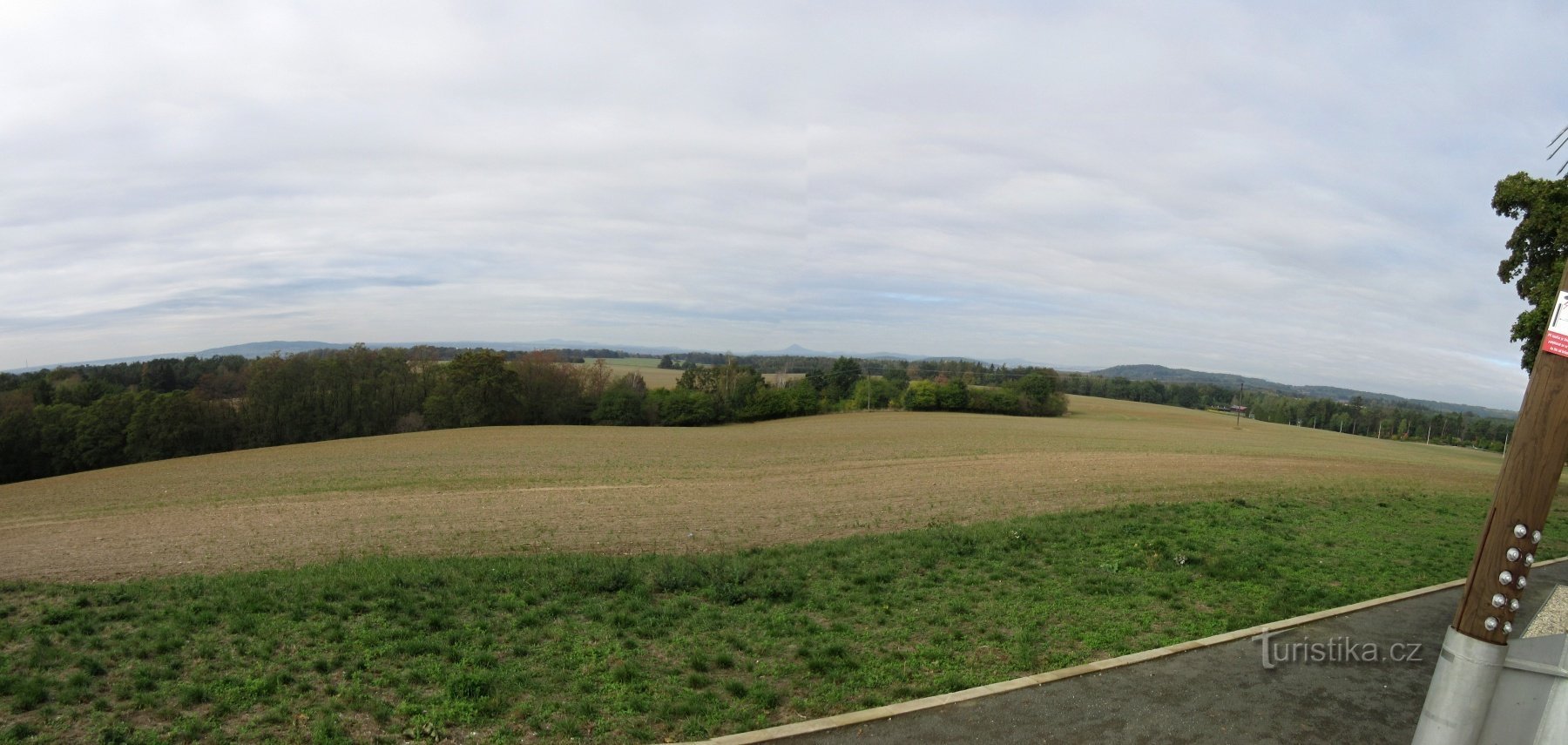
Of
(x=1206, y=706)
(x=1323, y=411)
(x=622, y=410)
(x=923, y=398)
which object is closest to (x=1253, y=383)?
(x=1323, y=411)

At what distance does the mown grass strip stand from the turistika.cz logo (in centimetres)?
77

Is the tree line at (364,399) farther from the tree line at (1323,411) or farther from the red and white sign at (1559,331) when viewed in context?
the red and white sign at (1559,331)

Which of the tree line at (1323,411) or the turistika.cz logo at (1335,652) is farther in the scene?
the tree line at (1323,411)

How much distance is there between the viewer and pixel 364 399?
60.0 metres

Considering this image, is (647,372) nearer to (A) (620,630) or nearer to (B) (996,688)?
(A) (620,630)

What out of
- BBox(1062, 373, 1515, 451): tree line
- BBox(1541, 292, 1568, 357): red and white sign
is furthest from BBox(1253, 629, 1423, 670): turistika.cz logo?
BBox(1062, 373, 1515, 451): tree line

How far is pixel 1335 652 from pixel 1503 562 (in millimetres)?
4769

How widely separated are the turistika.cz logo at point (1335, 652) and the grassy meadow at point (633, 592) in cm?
75

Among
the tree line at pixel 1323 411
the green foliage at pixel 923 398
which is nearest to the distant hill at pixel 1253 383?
the tree line at pixel 1323 411

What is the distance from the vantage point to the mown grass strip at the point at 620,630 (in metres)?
5.72

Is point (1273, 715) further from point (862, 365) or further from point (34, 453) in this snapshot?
point (862, 365)

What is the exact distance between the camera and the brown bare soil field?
14953 mm

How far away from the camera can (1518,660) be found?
11.5 feet

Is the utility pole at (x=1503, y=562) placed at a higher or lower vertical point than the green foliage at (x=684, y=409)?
higher
